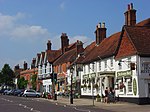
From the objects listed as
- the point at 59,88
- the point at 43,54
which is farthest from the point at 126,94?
the point at 43,54

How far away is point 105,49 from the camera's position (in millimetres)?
49594

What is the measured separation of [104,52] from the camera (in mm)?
48406

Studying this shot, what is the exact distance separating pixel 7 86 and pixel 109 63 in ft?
253

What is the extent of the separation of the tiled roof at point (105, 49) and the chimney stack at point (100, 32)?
1328mm

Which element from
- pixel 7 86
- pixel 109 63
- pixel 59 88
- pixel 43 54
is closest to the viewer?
pixel 109 63

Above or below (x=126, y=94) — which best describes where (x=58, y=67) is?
above

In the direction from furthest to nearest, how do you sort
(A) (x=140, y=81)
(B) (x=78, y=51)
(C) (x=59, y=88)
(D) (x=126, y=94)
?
(C) (x=59, y=88), (B) (x=78, y=51), (D) (x=126, y=94), (A) (x=140, y=81)

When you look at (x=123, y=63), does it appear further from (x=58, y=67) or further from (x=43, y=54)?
(x=43, y=54)

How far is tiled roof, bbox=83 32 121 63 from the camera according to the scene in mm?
46125

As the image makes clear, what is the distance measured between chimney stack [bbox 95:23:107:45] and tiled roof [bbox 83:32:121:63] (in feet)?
4.36

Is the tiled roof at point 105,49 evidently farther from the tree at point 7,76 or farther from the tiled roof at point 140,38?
the tree at point 7,76

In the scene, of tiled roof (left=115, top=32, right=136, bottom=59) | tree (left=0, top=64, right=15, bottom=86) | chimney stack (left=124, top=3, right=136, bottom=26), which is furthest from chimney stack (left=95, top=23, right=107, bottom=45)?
tree (left=0, top=64, right=15, bottom=86)

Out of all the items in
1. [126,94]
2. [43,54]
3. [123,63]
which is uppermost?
[43,54]

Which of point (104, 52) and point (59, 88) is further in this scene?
point (59, 88)
